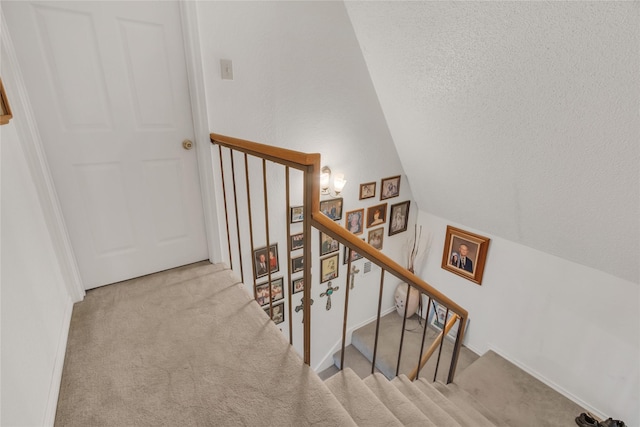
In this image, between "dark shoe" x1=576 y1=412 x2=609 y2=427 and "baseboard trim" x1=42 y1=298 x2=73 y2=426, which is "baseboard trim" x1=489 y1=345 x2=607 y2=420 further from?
"baseboard trim" x1=42 y1=298 x2=73 y2=426

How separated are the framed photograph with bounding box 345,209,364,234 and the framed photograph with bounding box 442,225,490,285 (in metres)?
1.14

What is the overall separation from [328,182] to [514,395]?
2.78 meters

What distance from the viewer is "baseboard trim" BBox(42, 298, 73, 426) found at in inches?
43.9

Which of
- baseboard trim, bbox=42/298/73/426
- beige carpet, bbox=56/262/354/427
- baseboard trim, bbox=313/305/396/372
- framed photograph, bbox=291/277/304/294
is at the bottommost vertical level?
baseboard trim, bbox=313/305/396/372

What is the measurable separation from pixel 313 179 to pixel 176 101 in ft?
4.02

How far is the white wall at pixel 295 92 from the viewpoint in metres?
1.92

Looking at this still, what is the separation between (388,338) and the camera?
3934 millimetres

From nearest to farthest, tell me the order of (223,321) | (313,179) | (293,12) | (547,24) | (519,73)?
(313,179) < (547,24) < (223,321) < (519,73) < (293,12)

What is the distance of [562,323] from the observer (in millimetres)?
3002

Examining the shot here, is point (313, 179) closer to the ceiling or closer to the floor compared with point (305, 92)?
closer to the floor

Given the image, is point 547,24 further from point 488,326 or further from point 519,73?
point 488,326

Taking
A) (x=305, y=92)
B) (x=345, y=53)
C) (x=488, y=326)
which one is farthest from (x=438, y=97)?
(x=488, y=326)

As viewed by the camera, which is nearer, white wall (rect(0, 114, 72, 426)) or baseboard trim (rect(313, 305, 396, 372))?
white wall (rect(0, 114, 72, 426))

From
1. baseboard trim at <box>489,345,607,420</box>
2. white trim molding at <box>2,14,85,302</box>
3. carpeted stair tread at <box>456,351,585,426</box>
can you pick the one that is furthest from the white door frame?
baseboard trim at <box>489,345,607,420</box>
